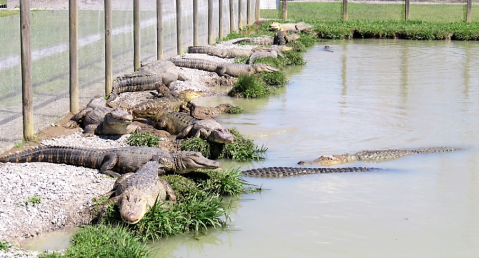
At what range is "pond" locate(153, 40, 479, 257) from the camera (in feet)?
17.3

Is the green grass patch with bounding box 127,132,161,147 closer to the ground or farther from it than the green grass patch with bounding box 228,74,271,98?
closer to the ground

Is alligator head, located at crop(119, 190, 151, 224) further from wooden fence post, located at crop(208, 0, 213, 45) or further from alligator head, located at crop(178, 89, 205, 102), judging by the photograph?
wooden fence post, located at crop(208, 0, 213, 45)

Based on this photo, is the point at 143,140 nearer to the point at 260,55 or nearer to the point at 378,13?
the point at 260,55

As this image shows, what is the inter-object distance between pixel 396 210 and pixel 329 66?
9761mm

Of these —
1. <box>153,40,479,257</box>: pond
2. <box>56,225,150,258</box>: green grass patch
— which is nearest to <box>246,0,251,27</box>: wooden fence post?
<box>153,40,479,257</box>: pond

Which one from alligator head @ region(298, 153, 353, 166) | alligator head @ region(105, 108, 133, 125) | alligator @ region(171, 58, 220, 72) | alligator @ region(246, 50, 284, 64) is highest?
alligator @ region(246, 50, 284, 64)

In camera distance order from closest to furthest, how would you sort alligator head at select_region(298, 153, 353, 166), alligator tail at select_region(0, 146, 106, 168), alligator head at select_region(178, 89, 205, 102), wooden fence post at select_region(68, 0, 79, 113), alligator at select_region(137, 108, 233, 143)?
alligator tail at select_region(0, 146, 106, 168) < alligator head at select_region(298, 153, 353, 166) < alligator at select_region(137, 108, 233, 143) < wooden fence post at select_region(68, 0, 79, 113) < alligator head at select_region(178, 89, 205, 102)

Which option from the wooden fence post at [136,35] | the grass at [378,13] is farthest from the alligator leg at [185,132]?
the grass at [378,13]

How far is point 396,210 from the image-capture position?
5.97 meters

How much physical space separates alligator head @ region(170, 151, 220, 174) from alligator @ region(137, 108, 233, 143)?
0.97 metres

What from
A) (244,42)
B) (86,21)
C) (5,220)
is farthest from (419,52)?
(5,220)

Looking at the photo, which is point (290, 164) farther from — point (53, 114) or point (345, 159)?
point (53, 114)

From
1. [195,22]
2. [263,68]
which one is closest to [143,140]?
[263,68]

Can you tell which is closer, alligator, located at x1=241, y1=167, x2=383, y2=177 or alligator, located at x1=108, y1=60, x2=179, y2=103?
alligator, located at x1=241, y1=167, x2=383, y2=177
